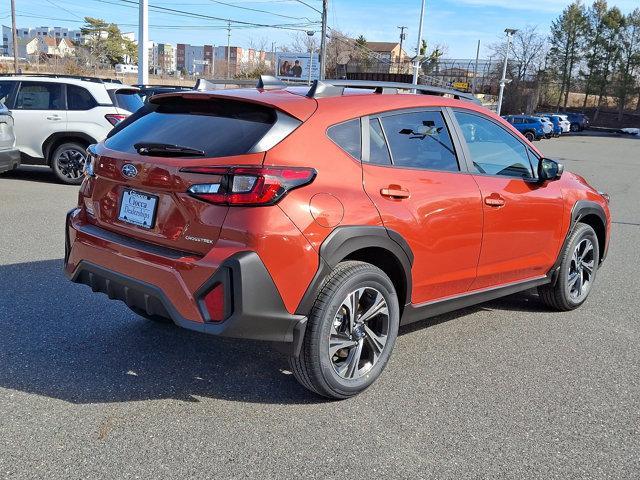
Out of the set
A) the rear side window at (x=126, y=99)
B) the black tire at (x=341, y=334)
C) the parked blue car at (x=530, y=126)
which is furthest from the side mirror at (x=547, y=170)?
the parked blue car at (x=530, y=126)

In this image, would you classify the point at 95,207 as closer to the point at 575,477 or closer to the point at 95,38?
the point at 575,477

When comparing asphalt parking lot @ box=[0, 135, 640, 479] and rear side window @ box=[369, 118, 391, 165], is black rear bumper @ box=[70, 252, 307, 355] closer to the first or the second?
asphalt parking lot @ box=[0, 135, 640, 479]

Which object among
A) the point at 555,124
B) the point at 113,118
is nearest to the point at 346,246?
the point at 113,118

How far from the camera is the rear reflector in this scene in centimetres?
311

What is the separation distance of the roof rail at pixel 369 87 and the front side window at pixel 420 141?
0.79 feet

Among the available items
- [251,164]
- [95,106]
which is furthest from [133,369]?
[95,106]

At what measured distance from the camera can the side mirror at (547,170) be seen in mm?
4770

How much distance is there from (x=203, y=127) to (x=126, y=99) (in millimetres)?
8225

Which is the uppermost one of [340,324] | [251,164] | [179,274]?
[251,164]

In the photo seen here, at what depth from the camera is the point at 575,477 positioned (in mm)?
2973

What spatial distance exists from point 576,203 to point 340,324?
265cm

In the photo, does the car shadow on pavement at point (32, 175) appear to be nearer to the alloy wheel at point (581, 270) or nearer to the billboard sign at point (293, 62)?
the alloy wheel at point (581, 270)

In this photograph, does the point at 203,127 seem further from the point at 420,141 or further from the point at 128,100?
the point at 128,100

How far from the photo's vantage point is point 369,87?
412 cm
